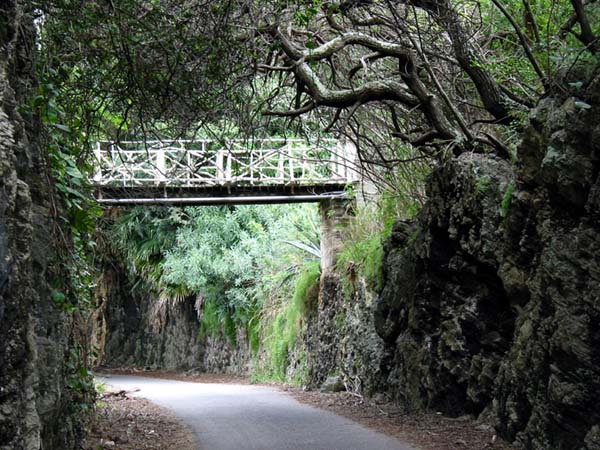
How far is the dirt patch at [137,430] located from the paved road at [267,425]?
237mm

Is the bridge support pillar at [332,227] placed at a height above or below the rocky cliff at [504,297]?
above

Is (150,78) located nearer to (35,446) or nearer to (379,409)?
(35,446)

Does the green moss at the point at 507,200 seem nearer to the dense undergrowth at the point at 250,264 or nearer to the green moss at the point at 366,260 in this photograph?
the green moss at the point at 366,260

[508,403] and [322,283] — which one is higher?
[322,283]

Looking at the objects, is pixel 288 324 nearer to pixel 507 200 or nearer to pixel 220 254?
pixel 220 254

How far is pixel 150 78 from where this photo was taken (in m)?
7.62

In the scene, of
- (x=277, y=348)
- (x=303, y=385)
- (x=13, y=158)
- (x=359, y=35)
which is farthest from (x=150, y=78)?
(x=277, y=348)

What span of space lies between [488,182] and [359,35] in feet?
8.45

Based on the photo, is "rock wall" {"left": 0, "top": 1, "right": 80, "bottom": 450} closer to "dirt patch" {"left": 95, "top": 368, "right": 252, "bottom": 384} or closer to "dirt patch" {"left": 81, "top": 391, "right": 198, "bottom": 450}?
"dirt patch" {"left": 81, "top": 391, "right": 198, "bottom": 450}

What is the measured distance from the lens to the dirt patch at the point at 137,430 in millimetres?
8367

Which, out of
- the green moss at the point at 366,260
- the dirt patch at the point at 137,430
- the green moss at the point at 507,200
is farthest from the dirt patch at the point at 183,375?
the green moss at the point at 507,200

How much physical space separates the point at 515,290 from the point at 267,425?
167 inches

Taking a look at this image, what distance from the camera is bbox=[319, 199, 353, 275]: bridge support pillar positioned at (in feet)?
56.4

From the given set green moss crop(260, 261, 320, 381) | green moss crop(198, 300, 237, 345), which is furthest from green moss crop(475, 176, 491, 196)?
green moss crop(198, 300, 237, 345)
